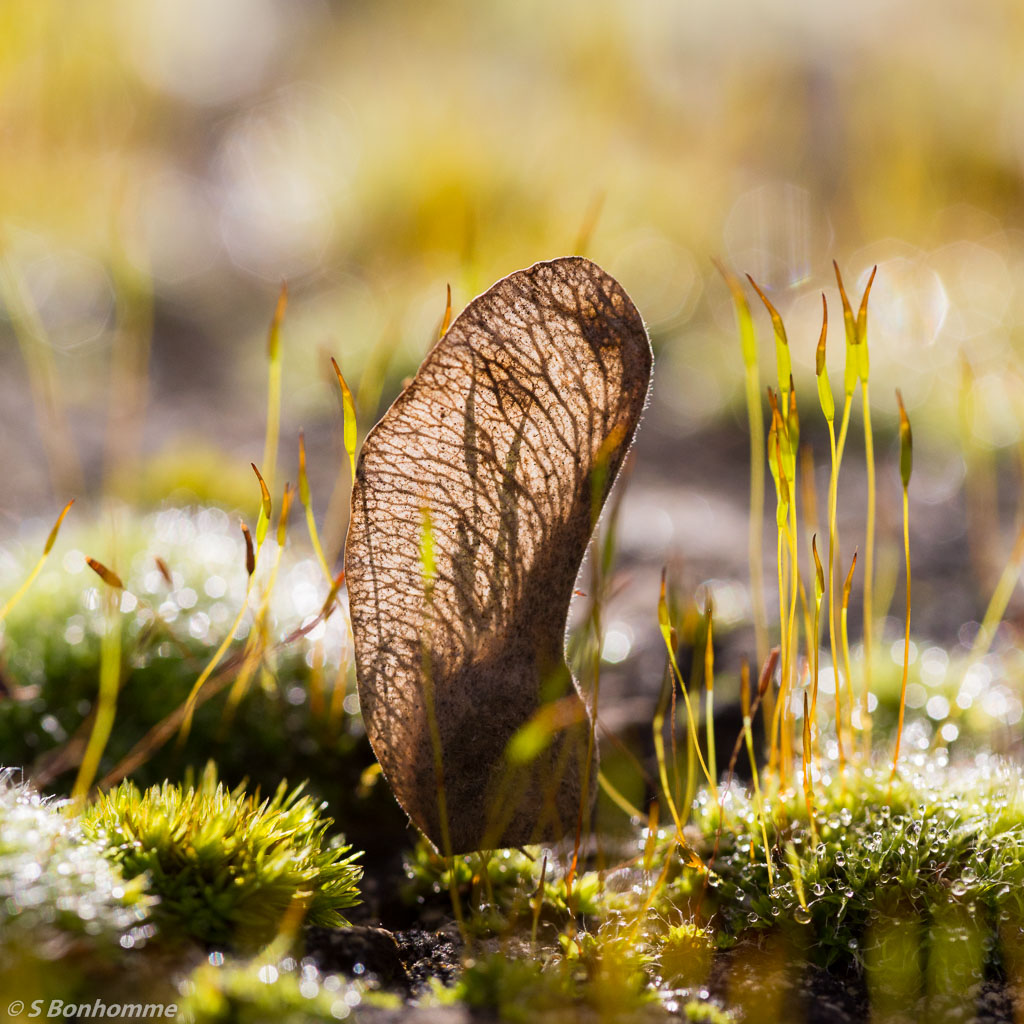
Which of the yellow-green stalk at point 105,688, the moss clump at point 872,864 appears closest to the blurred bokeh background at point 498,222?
the yellow-green stalk at point 105,688

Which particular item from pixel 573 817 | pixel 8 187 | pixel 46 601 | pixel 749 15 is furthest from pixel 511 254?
pixel 749 15

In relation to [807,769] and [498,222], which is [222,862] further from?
[498,222]

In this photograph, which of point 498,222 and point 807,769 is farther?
point 498,222

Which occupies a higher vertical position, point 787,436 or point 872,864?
point 787,436

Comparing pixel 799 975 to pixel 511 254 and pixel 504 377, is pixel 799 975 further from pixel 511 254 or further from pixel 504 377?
pixel 511 254

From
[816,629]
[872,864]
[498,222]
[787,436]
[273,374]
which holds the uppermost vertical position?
[498,222]

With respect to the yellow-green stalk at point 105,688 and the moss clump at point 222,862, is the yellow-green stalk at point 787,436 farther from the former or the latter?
the yellow-green stalk at point 105,688

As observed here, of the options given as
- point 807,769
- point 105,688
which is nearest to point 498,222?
point 105,688
